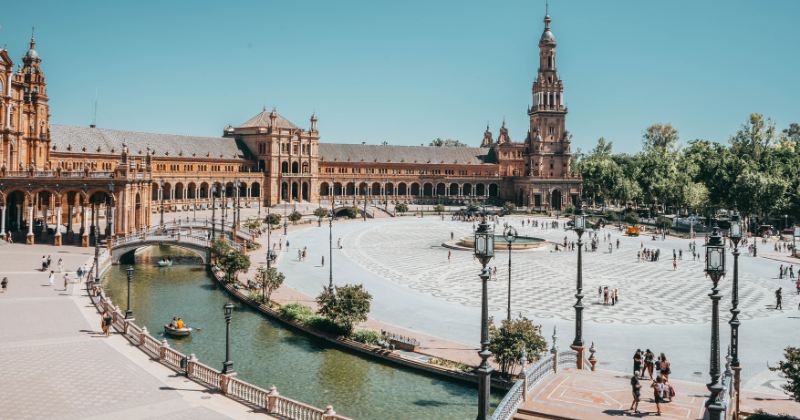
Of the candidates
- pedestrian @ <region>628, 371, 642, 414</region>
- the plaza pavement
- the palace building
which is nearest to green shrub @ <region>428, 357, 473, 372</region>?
the plaza pavement

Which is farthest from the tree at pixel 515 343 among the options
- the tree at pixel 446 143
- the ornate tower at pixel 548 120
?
the tree at pixel 446 143

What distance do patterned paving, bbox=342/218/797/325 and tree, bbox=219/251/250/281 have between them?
10.7 m

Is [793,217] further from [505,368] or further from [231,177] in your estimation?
[231,177]

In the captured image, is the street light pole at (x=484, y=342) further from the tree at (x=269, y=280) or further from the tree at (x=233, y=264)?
the tree at (x=233, y=264)

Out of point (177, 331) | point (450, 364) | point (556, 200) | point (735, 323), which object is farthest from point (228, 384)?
point (556, 200)

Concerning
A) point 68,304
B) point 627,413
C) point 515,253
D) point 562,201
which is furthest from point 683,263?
point 562,201

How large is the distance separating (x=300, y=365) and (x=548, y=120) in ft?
349

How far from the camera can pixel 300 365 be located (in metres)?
27.5

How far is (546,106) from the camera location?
124m

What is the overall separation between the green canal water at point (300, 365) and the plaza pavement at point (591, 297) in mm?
4696

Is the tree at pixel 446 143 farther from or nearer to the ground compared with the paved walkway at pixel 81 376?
farther from the ground

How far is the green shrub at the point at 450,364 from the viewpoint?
25.1 m

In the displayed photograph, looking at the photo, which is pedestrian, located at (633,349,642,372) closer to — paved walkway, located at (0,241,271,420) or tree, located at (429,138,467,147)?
paved walkway, located at (0,241,271,420)

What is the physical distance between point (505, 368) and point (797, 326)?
59.9 feet
